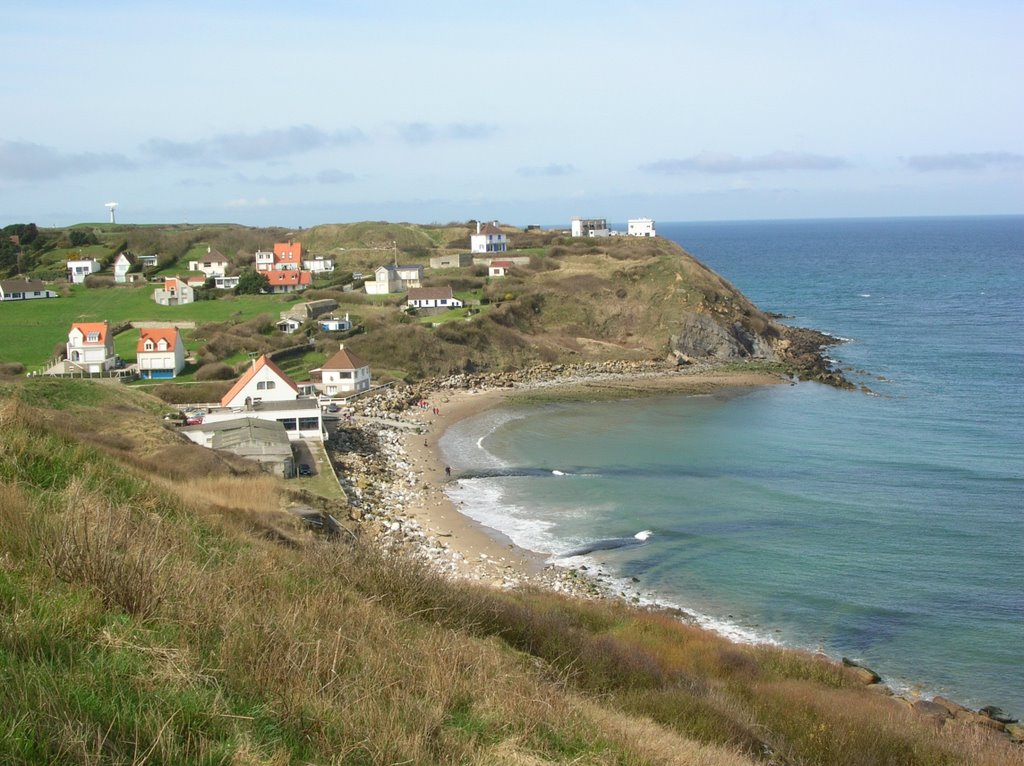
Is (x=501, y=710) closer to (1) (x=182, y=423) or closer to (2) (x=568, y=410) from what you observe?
(1) (x=182, y=423)

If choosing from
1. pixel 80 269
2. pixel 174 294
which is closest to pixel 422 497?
pixel 174 294

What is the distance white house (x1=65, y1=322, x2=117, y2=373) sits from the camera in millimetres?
49000

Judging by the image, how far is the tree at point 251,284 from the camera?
252ft

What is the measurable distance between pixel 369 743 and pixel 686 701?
19.1ft

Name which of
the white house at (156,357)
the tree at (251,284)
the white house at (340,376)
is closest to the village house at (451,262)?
the tree at (251,284)

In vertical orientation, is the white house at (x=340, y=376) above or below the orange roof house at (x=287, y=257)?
below

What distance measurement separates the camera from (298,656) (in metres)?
7.33

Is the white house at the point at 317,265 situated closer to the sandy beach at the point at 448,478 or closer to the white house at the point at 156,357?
the sandy beach at the point at 448,478

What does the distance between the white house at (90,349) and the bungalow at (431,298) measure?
88.9ft

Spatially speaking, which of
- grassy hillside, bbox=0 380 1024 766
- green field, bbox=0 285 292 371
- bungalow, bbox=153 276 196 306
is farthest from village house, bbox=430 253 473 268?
grassy hillside, bbox=0 380 1024 766

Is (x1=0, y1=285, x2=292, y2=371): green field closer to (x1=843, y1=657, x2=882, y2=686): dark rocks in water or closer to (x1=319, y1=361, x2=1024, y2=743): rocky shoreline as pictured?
(x1=319, y1=361, x2=1024, y2=743): rocky shoreline

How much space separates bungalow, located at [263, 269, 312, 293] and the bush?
95.8ft

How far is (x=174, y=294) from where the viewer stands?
72375mm

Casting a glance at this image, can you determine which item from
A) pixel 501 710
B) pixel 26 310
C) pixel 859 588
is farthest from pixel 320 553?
pixel 26 310
